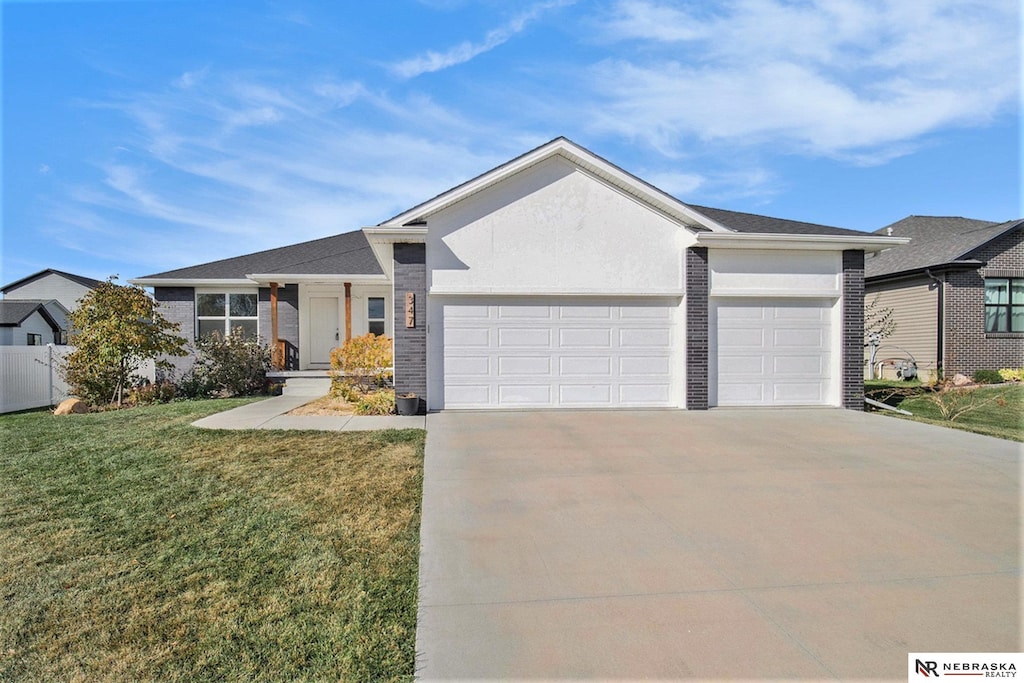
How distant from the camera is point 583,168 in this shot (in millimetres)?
10750

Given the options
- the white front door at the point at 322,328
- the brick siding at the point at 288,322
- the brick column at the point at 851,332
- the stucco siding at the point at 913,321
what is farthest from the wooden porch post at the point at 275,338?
the stucco siding at the point at 913,321

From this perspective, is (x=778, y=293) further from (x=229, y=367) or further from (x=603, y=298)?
(x=229, y=367)

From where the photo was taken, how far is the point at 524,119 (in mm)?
12906

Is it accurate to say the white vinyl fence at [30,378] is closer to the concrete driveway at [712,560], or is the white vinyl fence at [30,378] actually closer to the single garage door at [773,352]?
the concrete driveway at [712,560]

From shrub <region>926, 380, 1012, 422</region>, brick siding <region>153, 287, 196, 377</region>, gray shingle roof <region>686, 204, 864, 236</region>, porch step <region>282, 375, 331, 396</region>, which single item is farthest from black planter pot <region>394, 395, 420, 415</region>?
shrub <region>926, 380, 1012, 422</region>

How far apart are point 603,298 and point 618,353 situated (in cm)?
122

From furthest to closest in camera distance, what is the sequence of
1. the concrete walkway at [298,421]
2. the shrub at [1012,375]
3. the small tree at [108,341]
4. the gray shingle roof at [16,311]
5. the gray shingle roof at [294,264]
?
the gray shingle roof at [16,311] < the shrub at [1012,375] < the gray shingle roof at [294,264] < the small tree at [108,341] < the concrete walkway at [298,421]

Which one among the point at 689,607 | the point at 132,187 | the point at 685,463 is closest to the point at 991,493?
the point at 685,463

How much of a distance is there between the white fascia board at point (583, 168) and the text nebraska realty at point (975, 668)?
9.02m

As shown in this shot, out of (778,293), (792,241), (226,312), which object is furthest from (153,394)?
(792,241)

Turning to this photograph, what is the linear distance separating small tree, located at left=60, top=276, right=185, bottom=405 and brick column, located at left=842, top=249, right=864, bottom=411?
53.7ft

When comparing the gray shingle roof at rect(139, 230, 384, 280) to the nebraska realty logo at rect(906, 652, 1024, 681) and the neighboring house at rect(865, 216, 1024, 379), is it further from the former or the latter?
the neighboring house at rect(865, 216, 1024, 379)

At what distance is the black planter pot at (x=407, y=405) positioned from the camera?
10141 mm

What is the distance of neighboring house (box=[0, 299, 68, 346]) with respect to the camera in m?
28.2
